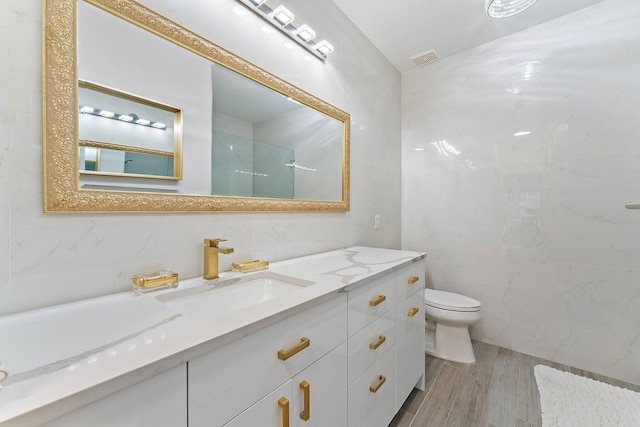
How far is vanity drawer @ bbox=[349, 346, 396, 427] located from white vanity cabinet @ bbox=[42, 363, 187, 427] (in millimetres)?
728

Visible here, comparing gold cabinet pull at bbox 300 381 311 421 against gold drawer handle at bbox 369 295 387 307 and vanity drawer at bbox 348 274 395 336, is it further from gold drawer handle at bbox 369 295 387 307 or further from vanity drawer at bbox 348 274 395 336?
gold drawer handle at bbox 369 295 387 307

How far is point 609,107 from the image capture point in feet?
5.93

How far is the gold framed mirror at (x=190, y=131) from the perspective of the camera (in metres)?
0.78

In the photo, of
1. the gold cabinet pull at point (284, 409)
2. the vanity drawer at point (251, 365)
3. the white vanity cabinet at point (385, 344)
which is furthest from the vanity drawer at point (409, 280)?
the gold cabinet pull at point (284, 409)

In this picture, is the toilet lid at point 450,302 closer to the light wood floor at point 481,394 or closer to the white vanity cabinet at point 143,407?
the light wood floor at point 481,394

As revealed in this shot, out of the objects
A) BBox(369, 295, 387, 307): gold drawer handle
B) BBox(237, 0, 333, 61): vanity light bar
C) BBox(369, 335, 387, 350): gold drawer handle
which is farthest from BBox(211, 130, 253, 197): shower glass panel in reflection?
BBox(369, 335, 387, 350): gold drawer handle

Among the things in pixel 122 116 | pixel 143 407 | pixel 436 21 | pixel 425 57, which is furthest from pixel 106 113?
pixel 425 57

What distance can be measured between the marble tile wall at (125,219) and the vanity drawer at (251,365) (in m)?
0.53

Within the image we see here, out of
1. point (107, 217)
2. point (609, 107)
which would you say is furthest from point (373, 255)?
point (609, 107)

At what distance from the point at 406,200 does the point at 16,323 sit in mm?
2692

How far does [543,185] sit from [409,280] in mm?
1479

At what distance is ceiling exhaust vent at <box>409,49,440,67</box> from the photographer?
2383 millimetres

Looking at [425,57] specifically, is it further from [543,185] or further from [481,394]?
[481,394]

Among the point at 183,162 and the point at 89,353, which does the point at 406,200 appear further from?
the point at 89,353
